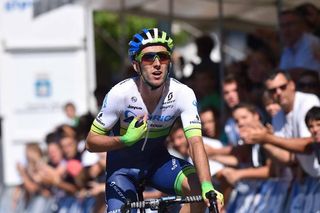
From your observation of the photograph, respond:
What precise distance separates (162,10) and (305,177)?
9290mm

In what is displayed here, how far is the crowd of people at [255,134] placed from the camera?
11.0 metres

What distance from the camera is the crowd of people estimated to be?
36.1 ft

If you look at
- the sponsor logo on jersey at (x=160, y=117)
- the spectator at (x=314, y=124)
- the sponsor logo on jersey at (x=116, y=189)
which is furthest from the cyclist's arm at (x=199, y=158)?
the spectator at (x=314, y=124)

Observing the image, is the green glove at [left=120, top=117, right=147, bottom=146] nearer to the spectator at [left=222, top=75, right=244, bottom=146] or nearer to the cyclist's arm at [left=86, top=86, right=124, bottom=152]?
the cyclist's arm at [left=86, top=86, right=124, bottom=152]

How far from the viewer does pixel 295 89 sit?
11625 millimetres

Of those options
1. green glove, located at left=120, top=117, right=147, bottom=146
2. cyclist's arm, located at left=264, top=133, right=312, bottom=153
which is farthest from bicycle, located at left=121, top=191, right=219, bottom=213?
cyclist's arm, located at left=264, top=133, right=312, bottom=153

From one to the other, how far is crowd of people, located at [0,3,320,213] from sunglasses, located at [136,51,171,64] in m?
1.17

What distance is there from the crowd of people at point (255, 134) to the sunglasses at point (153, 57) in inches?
46.2

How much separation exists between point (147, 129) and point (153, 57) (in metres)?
0.61

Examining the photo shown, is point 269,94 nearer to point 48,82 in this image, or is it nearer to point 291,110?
point 291,110

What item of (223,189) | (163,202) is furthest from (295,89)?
(163,202)

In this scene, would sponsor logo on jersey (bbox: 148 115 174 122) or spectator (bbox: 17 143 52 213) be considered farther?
spectator (bbox: 17 143 52 213)

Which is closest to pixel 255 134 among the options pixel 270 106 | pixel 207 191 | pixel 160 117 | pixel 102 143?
pixel 270 106

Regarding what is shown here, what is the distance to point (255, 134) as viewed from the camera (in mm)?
10594
